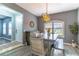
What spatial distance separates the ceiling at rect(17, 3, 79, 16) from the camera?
1.85m

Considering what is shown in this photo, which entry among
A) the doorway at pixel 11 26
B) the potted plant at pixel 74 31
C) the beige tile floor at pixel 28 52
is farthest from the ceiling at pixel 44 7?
the beige tile floor at pixel 28 52

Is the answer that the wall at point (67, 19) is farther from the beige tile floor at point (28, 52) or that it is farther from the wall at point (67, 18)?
the beige tile floor at point (28, 52)

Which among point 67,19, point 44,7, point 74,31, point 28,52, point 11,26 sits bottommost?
point 28,52

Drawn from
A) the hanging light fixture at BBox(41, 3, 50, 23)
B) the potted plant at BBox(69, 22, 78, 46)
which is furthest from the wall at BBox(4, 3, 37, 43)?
the potted plant at BBox(69, 22, 78, 46)

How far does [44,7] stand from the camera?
193 cm

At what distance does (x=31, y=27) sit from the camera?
1.95 m

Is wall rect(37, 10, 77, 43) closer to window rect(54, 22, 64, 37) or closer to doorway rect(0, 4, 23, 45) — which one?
window rect(54, 22, 64, 37)

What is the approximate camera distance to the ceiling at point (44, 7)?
1854mm

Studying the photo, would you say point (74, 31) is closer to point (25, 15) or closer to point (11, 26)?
point (25, 15)

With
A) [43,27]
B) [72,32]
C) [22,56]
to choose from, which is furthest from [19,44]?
[72,32]

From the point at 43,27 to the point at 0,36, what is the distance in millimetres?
904

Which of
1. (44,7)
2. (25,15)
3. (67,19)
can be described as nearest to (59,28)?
(67,19)

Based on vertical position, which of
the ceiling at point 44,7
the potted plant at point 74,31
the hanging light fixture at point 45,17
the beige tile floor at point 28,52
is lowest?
the beige tile floor at point 28,52

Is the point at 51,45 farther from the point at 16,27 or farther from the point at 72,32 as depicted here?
the point at 16,27
